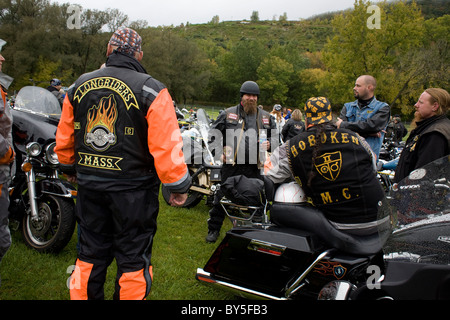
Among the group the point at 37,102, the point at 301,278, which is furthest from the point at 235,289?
the point at 37,102

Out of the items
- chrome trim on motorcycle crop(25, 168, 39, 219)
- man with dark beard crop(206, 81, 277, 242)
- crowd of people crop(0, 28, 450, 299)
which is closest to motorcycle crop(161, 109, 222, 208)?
man with dark beard crop(206, 81, 277, 242)

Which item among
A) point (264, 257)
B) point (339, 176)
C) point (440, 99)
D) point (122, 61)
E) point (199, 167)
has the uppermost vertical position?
point (122, 61)

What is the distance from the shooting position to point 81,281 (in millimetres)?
2215

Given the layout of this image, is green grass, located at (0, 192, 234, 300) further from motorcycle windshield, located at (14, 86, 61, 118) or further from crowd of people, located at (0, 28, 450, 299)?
motorcycle windshield, located at (14, 86, 61, 118)

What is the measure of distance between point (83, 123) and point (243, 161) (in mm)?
2360

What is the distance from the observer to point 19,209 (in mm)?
3590

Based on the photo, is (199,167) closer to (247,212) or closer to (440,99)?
(247,212)

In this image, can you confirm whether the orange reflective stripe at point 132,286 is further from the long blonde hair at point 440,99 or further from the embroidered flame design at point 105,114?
the long blonde hair at point 440,99

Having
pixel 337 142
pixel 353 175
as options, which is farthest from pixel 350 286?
pixel 337 142

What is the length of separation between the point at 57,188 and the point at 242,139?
2148 millimetres

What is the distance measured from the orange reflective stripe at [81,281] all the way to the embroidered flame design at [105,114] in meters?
0.87

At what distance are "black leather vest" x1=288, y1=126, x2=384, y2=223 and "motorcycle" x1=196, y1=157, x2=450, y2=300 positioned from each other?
0.40ft
